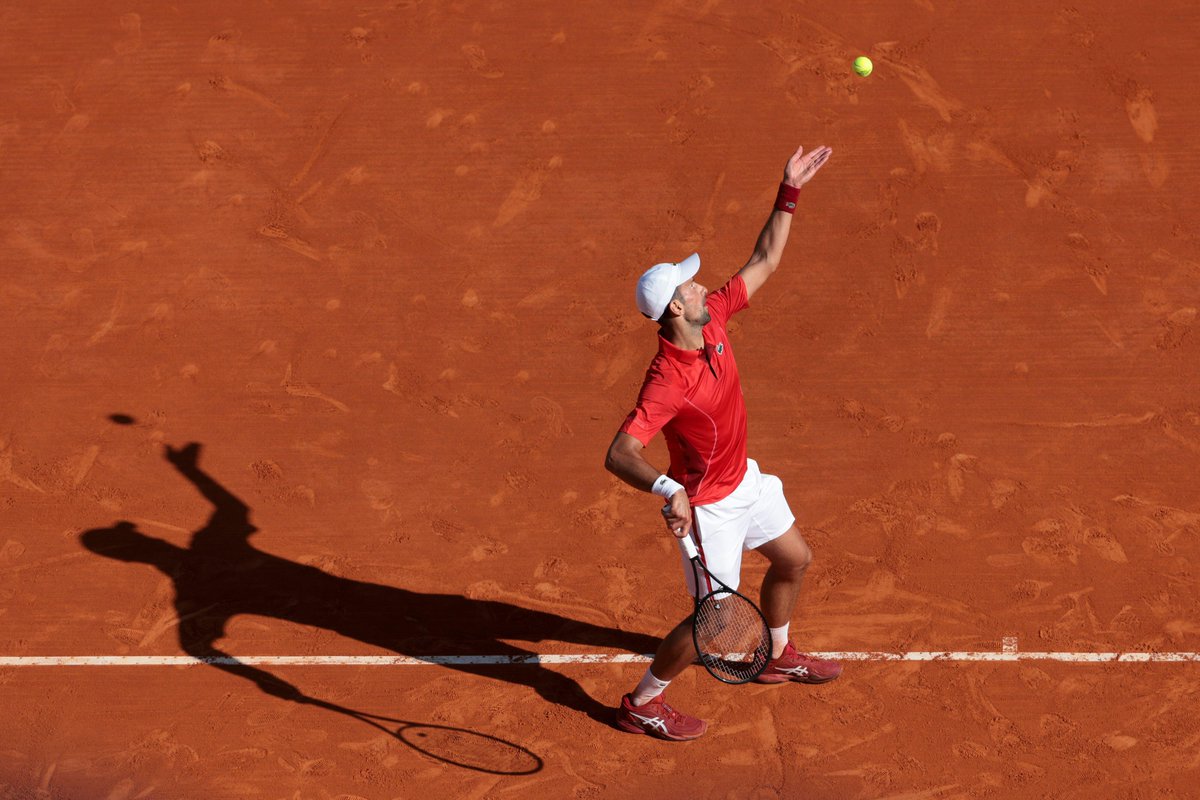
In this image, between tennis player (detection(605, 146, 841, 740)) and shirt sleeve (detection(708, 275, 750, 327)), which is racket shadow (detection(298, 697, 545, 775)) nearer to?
tennis player (detection(605, 146, 841, 740))

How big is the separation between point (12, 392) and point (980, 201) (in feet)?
24.4

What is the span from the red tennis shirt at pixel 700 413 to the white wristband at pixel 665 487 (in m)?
0.25

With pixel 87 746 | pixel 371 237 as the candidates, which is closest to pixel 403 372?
pixel 371 237

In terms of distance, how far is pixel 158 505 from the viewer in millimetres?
8633

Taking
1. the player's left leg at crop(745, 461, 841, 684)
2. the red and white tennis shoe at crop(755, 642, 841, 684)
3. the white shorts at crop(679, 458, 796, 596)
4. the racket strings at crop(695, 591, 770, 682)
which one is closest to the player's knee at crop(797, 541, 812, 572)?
the player's left leg at crop(745, 461, 841, 684)

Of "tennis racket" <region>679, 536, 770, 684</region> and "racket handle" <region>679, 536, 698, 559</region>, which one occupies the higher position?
"racket handle" <region>679, 536, 698, 559</region>

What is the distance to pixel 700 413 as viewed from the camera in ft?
20.4

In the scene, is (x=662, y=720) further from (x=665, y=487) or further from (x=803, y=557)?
(x=665, y=487)

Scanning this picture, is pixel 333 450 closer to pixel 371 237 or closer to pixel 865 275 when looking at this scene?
pixel 371 237

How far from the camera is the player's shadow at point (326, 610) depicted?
299 inches

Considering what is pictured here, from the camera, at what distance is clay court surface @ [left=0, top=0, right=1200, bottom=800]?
7.20 metres

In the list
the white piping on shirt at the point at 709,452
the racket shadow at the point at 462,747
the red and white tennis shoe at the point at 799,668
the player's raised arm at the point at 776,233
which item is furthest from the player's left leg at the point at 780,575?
the racket shadow at the point at 462,747

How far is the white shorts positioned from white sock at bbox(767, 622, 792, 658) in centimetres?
66

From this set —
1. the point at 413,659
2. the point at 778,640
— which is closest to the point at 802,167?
the point at 778,640
